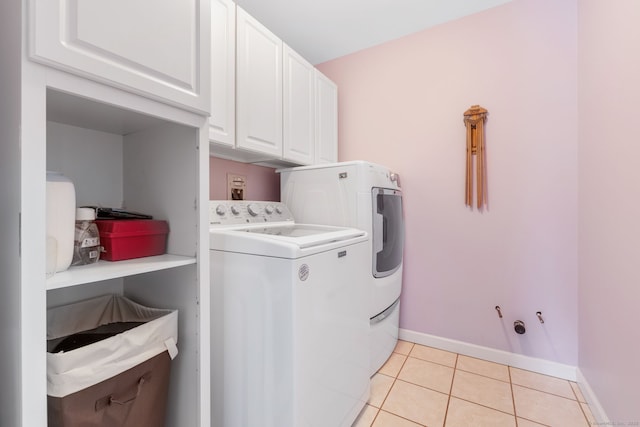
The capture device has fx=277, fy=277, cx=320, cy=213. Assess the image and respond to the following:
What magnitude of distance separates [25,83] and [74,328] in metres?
0.84

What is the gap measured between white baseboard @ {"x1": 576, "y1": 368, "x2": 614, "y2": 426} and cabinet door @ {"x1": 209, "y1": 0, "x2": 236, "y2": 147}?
2.30 metres

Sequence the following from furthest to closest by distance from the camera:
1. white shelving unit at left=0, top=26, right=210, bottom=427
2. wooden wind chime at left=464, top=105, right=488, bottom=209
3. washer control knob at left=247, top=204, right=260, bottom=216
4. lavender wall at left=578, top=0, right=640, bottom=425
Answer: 1. wooden wind chime at left=464, top=105, right=488, bottom=209
2. washer control knob at left=247, top=204, right=260, bottom=216
3. lavender wall at left=578, top=0, right=640, bottom=425
4. white shelving unit at left=0, top=26, right=210, bottom=427

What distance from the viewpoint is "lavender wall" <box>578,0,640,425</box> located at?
3.62ft

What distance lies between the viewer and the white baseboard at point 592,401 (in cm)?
133

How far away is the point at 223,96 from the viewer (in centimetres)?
147

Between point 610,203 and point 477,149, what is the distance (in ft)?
2.73

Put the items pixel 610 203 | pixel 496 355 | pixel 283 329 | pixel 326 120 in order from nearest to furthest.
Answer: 1. pixel 283 329
2. pixel 610 203
3. pixel 496 355
4. pixel 326 120

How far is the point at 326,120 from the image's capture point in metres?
2.30

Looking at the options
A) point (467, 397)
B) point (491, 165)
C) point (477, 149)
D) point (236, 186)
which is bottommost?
point (467, 397)

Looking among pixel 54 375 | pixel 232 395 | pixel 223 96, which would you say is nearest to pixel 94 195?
pixel 54 375

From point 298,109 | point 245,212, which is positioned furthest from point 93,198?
point 298,109

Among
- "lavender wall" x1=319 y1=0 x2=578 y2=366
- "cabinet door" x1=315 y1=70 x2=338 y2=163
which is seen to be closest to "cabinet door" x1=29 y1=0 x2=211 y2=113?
"cabinet door" x1=315 y1=70 x2=338 y2=163

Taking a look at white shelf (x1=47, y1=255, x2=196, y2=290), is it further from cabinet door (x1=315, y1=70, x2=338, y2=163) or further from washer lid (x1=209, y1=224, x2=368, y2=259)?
cabinet door (x1=315, y1=70, x2=338, y2=163)

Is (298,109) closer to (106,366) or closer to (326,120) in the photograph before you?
(326,120)
